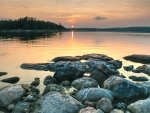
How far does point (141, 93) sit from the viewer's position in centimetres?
1141

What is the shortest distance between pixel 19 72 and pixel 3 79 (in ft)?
9.42

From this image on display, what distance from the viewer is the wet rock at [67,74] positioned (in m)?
14.4

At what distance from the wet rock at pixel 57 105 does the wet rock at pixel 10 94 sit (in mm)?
1736

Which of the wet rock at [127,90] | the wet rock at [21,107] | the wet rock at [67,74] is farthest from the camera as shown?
the wet rock at [67,74]

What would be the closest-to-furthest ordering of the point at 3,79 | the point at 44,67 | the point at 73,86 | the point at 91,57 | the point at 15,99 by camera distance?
the point at 15,99 → the point at 73,86 → the point at 3,79 → the point at 44,67 → the point at 91,57

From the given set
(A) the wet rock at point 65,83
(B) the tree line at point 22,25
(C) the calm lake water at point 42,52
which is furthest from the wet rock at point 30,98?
(B) the tree line at point 22,25

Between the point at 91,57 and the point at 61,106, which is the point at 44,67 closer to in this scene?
the point at 91,57

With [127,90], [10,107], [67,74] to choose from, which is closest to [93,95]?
[127,90]

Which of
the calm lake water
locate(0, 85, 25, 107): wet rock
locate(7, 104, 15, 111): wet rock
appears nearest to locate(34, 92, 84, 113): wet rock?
locate(7, 104, 15, 111): wet rock

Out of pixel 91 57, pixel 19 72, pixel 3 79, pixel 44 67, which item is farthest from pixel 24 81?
pixel 91 57

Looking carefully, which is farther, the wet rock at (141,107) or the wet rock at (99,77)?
the wet rock at (99,77)

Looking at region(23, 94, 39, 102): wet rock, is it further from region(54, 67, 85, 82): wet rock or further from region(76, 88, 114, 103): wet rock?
region(54, 67, 85, 82): wet rock

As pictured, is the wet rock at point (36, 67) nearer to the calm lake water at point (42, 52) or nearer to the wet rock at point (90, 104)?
the calm lake water at point (42, 52)

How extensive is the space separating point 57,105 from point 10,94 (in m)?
2.89
